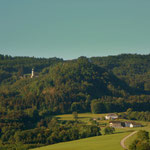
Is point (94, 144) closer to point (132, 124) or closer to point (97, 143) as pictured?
point (97, 143)

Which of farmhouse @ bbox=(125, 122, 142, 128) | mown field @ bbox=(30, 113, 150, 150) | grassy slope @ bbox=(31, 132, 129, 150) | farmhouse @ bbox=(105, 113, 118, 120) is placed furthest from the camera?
farmhouse @ bbox=(105, 113, 118, 120)

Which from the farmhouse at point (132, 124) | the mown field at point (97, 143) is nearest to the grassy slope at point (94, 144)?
the mown field at point (97, 143)

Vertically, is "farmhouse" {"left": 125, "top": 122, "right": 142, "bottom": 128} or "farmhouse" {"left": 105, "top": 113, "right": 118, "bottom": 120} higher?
"farmhouse" {"left": 105, "top": 113, "right": 118, "bottom": 120}

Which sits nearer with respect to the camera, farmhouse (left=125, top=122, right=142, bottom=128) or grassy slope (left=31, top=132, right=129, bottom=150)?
grassy slope (left=31, top=132, right=129, bottom=150)

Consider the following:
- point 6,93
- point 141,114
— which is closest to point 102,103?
point 141,114

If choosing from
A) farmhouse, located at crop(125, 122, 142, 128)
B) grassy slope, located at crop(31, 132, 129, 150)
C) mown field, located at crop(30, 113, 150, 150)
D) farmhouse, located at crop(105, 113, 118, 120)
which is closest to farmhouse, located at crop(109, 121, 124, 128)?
farmhouse, located at crop(125, 122, 142, 128)

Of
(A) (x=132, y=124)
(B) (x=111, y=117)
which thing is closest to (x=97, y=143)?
(A) (x=132, y=124)

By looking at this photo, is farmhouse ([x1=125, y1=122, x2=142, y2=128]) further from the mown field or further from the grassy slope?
the grassy slope

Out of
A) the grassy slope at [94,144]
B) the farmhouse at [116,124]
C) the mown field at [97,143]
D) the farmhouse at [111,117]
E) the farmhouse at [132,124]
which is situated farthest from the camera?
the farmhouse at [111,117]

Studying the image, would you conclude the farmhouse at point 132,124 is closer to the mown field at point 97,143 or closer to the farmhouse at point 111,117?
the farmhouse at point 111,117

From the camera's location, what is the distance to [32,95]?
172 meters

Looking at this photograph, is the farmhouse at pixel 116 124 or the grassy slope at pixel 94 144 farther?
the farmhouse at pixel 116 124

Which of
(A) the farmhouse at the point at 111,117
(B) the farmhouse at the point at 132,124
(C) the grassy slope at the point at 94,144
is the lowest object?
(C) the grassy slope at the point at 94,144

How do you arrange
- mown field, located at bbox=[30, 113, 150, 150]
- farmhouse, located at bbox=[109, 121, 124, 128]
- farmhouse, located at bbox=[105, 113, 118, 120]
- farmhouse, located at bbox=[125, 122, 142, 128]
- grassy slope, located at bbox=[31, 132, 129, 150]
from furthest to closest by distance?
farmhouse, located at bbox=[105, 113, 118, 120]
farmhouse, located at bbox=[109, 121, 124, 128]
farmhouse, located at bbox=[125, 122, 142, 128]
mown field, located at bbox=[30, 113, 150, 150]
grassy slope, located at bbox=[31, 132, 129, 150]
